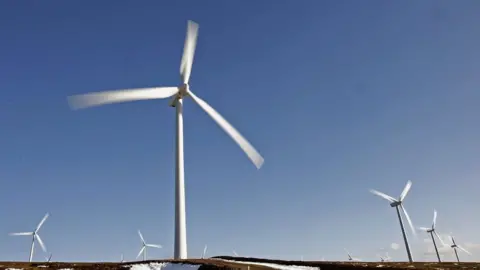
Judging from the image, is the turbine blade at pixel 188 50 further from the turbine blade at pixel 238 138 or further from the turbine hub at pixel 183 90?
Result: the turbine blade at pixel 238 138

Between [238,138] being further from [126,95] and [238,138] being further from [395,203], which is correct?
[395,203]

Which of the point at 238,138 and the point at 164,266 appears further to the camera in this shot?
the point at 238,138

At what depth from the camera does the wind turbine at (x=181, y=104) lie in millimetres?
49281

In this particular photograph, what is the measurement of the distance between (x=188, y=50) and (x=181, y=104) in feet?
28.9

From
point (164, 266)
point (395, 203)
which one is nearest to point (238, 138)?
point (164, 266)

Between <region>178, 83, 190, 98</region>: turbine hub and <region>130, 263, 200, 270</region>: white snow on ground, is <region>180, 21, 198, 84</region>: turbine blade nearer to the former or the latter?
<region>178, 83, 190, 98</region>: turbine hub

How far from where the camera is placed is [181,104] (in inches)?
2408

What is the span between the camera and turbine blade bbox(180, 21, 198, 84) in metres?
60.3

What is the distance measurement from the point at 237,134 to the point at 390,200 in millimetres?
72504

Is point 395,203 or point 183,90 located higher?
point 183,90

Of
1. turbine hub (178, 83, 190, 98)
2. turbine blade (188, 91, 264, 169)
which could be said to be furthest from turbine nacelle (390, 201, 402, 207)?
turbine hub (178, 83, 190, 98)

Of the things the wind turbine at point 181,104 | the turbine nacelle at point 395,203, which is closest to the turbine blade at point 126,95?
the wind turbine at point 181,104

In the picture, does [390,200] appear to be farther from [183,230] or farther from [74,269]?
[74,269]

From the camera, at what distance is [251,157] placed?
5619 centimetres
